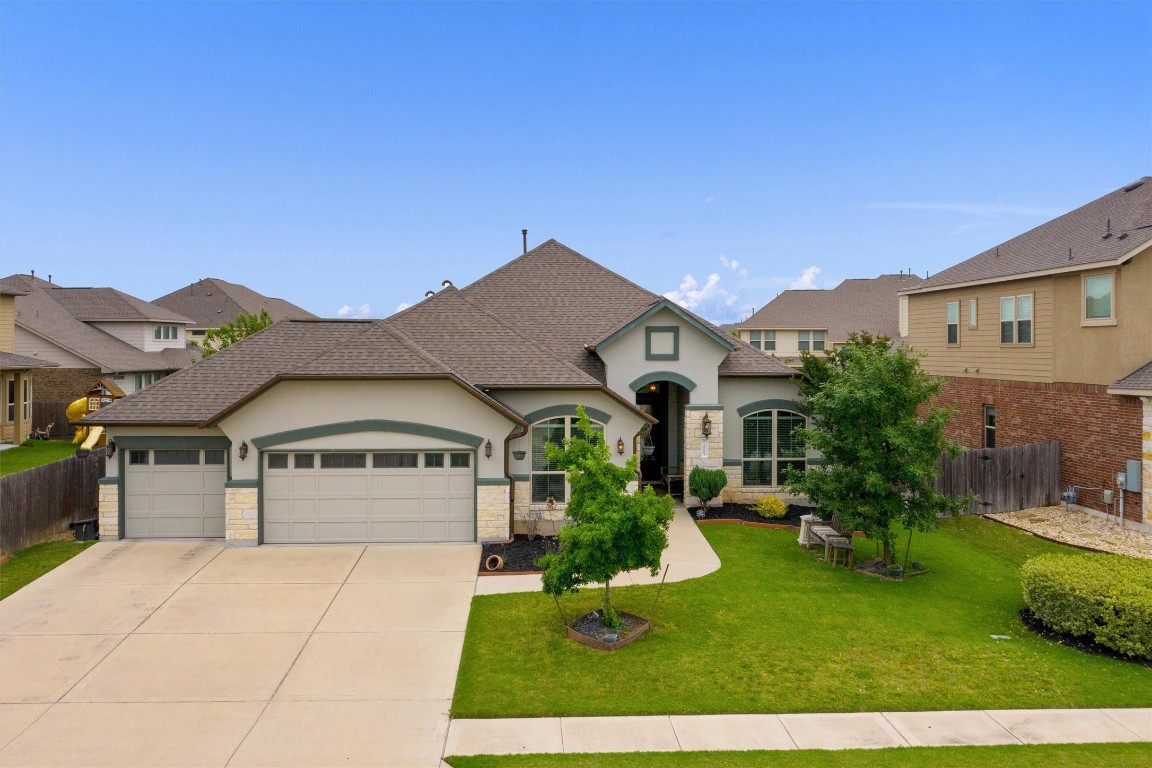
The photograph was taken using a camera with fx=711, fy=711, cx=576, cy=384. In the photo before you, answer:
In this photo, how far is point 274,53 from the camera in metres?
23.5

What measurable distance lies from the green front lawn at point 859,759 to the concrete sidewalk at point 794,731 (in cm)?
13

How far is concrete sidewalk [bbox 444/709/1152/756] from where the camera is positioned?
763 cm

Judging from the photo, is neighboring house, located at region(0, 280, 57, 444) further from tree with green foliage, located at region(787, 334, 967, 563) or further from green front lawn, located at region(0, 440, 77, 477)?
tree with green foliage, located at region(787, 334, 967, 563)

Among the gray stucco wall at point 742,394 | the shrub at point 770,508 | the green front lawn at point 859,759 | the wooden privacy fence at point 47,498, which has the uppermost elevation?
the gray stucco wall at point 742,394

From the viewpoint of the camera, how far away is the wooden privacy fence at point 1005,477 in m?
18.8

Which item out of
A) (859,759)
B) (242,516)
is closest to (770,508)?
(859,759)

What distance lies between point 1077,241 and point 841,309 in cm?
3314

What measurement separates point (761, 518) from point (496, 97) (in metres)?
21.3

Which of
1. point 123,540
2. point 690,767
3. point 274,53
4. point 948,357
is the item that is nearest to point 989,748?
point 690,767

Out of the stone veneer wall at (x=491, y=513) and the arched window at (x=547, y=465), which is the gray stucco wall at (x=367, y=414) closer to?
the stone veneer wall at (x=491, y=513)

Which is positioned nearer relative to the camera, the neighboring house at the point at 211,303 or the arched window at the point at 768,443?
the arched window at the point at 768,443

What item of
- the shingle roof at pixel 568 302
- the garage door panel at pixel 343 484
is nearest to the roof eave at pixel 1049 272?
the shingle roof at pixel 568 302

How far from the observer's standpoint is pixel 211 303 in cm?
5556

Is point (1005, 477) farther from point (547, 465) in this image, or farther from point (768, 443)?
point (547, 465)
